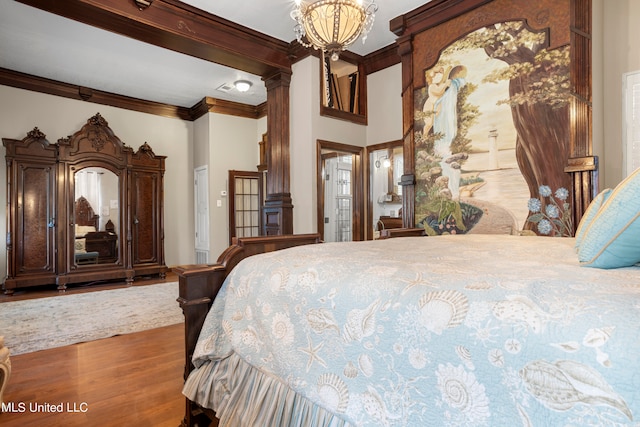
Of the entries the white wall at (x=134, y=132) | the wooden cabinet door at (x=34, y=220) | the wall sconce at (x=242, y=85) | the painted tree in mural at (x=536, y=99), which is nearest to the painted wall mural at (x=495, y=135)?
the painted tree in mural at (x=536, y=99)

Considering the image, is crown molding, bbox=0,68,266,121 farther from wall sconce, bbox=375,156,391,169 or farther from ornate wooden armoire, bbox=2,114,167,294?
wall sconce, bbox=375,156,391,169

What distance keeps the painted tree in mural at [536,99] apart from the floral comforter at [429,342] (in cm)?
181

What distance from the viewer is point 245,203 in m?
6.57

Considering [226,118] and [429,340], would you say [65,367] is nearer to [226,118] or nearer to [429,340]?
[429,340]

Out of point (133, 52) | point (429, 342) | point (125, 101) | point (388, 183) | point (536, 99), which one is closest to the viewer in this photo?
point (429, 342)

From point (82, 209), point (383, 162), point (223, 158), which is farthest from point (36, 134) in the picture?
point (383, 162)

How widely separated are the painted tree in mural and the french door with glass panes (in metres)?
4.68

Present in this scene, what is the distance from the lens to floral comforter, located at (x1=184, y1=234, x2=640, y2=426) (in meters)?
0.54

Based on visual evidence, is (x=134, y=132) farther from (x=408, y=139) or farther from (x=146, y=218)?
(x=408, y=139)

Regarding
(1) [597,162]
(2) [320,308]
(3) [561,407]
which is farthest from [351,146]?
(3) [561,407]

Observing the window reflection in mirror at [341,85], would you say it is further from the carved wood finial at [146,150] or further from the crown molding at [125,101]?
the carved wood finial at [146,150]

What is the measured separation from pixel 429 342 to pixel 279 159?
399 centimetres

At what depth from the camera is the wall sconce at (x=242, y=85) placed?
532cm

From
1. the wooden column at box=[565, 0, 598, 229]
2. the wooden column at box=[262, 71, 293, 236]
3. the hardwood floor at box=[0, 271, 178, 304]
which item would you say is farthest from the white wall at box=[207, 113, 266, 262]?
the wooden column at box=[565, 0, 598, 229]
